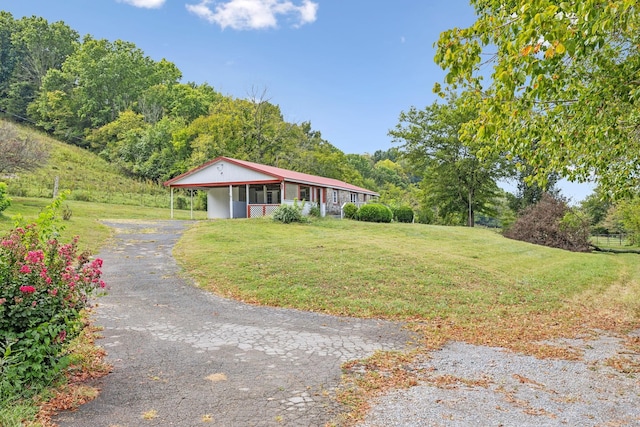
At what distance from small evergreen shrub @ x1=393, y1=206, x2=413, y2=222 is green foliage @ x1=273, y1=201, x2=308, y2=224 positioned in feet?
37.8

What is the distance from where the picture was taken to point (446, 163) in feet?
113

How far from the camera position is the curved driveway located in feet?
10.8

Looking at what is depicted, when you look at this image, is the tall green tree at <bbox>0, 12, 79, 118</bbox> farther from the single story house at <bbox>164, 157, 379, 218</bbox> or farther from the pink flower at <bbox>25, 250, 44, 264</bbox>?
the pink flower at <bbox>25, 250, 44, 264</bbox>

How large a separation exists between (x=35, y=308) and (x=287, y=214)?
17.0 metres

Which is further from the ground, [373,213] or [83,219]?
[373,213]

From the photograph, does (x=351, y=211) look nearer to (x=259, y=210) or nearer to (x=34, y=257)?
(x=259, y=210)

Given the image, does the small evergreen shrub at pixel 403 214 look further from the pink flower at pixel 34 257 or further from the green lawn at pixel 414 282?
the pink flower at pixel 34 257

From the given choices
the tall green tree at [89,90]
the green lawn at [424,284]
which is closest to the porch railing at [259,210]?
the green lawn at [424,284]

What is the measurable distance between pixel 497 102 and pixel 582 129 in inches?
93.5

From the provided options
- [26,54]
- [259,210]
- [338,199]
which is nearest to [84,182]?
[259,210]

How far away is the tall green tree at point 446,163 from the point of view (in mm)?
33719

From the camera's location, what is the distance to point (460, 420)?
3.22m

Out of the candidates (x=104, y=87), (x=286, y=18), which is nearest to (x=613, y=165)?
(x=286, y=18)

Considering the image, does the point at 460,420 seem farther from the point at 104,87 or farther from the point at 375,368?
the point at 104,87
